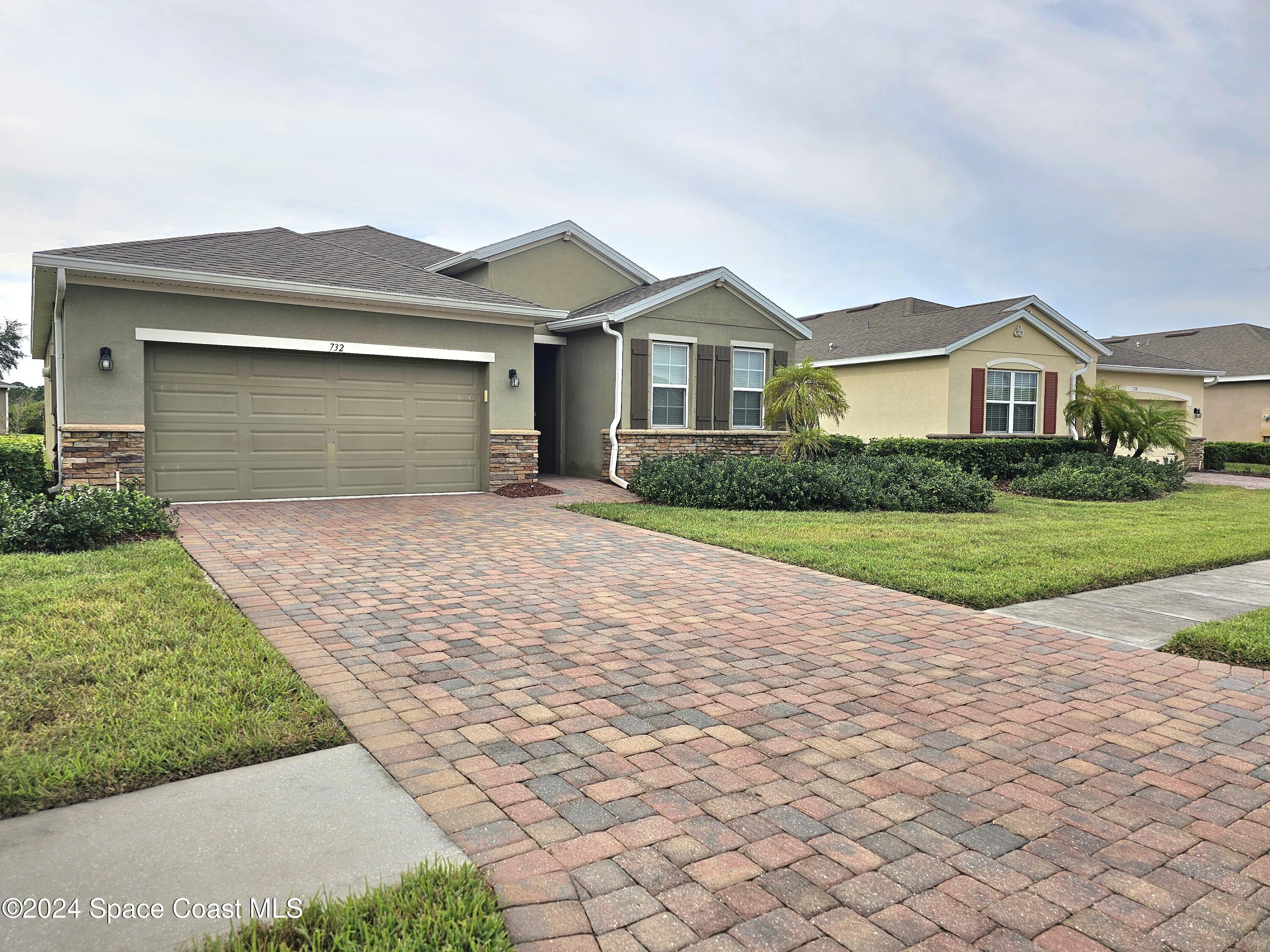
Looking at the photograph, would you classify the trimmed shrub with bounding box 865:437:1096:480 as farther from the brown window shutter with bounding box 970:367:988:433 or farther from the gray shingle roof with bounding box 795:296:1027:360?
the gray shingle roof with bounding box 795:296:1027:360

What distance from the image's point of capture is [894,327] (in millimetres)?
23375

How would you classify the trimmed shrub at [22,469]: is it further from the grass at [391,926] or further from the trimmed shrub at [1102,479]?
the trimmed shrub at [1102,479]

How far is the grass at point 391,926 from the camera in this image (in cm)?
222

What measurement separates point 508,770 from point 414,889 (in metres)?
0.96

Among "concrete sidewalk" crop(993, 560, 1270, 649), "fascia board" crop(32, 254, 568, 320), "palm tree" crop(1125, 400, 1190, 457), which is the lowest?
"concrete sidewalk" crop(993, 560, 1270, 649)

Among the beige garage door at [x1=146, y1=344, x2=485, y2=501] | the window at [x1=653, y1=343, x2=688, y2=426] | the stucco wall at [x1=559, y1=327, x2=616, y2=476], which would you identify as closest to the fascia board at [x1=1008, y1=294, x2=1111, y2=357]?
the window at [x1=653, y1=343, x2=688, y2=426]

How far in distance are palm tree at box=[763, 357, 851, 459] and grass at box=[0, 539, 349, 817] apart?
1166cm

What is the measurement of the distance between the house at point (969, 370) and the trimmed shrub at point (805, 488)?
21.0 ft

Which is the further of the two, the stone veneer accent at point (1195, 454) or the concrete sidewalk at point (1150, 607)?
the stone veneer accent at point (1195, 454)

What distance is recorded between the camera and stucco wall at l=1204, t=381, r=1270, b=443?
89.7 feet

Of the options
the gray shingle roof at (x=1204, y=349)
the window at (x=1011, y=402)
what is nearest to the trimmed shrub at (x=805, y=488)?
the window at (x=1011, y=402)

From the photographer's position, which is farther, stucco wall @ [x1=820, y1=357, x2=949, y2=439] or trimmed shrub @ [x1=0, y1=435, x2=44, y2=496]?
stucco wall @ [x1=820, y1=357, x2=949, y2=439]

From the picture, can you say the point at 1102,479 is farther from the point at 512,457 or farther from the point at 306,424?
the point at 306,424

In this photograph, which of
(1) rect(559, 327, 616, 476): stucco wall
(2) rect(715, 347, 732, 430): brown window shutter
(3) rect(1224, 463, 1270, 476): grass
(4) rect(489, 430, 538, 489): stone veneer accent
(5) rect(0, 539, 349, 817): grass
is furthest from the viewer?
(3) rect(1224, 463, 1270, 476): grass
